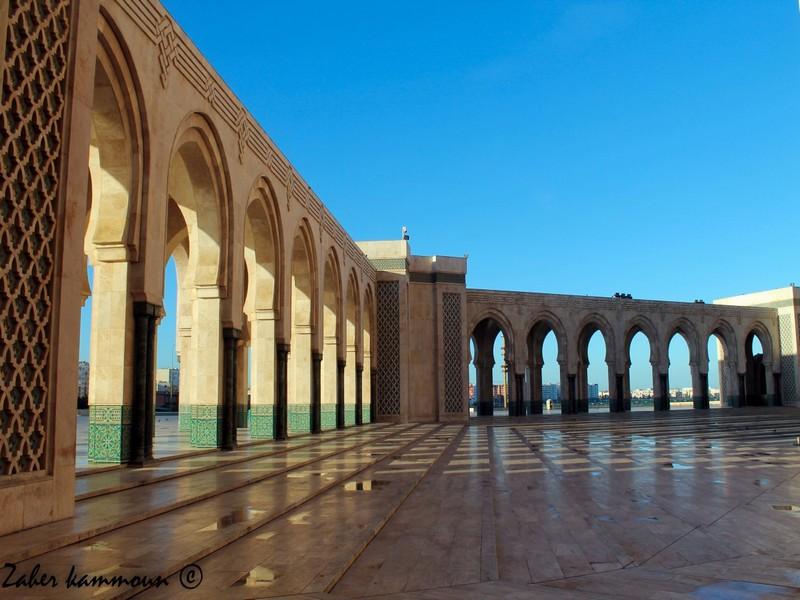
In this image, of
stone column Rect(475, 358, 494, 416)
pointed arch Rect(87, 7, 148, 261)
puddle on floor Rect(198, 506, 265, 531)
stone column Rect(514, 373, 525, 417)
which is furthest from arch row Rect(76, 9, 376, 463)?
stone column Rect(475, 358, 494, 416)

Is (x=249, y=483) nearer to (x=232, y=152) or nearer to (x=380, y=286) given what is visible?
(x=232, y=152)

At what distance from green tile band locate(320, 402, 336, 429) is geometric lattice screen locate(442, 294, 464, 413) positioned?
5378 millimetres

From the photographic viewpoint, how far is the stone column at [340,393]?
15633mm

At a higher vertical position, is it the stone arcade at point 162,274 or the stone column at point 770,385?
the stone arcade at point 162,274

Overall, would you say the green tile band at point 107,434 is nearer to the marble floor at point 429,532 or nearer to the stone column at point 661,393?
the marble floor at point 429,532

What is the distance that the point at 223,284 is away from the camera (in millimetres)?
9203

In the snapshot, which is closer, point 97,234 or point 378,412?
point 97,234

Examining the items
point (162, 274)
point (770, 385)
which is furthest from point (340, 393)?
point (770, 385)

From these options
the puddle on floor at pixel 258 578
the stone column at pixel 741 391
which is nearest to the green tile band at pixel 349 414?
the puddle on floor at pixel 258 578

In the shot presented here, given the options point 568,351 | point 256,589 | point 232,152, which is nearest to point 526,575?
point 256,589

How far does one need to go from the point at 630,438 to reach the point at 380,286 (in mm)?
9394

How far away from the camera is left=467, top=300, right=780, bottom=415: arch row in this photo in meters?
23.7

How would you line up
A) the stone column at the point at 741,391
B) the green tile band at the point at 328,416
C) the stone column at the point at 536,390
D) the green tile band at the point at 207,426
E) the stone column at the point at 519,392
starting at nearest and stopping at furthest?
the green tile band at the point at 207,426
the green tile band at the point at 328,416
the stone column at the point at 519,392
the stone column at the point at 536,390
the stone column at the point at 741,391

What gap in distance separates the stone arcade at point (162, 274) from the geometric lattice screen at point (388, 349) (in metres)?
0.04
